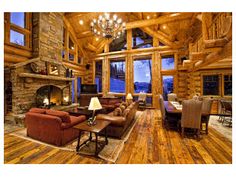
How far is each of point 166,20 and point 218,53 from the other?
3873mm

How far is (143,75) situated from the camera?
815 centimetres

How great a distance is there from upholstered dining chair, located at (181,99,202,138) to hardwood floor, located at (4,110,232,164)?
0.41 metres

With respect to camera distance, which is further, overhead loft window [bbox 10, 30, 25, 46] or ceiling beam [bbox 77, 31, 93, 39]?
ceiling beam [bbox 77, 31, 93, 39]

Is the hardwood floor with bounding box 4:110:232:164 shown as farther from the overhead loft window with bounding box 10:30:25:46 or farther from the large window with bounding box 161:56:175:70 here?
the large window with bounding box 161:56:175:70

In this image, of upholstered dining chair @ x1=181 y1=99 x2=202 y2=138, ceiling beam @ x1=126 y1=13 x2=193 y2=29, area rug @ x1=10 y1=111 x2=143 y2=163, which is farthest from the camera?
ceiling beam @ x1=126 y1=13 x2=193 y2=29

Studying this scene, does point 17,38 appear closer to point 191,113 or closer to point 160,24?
point 191,113

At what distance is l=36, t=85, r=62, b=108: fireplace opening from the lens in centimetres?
514

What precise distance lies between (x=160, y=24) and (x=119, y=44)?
295 cm

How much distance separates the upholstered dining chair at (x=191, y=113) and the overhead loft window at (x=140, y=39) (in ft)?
18.7

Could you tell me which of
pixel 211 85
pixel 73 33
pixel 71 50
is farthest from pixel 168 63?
pixel 73 33

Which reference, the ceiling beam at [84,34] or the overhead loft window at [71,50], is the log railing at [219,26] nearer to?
the ceiling beam at [84,34]

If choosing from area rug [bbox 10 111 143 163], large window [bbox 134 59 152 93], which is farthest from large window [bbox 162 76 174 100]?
area rug [bbox 10 111 143 163]
